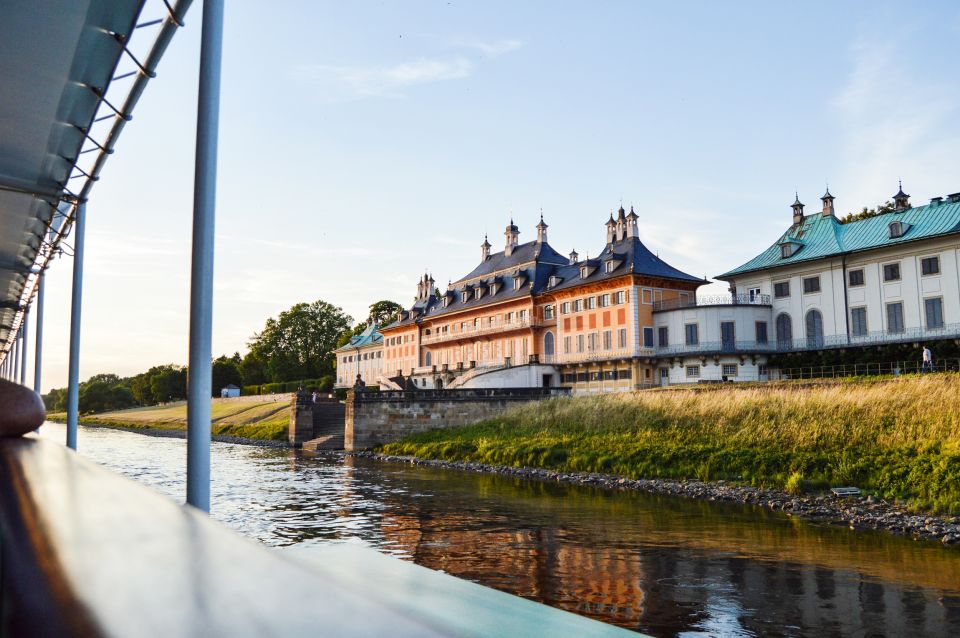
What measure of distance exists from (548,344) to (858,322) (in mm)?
19557

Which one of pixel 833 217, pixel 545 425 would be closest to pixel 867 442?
pixel 545 425

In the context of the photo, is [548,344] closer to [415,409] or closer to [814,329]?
[415,409]

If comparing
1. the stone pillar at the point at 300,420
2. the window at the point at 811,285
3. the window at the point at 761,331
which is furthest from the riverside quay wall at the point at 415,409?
the window at the point at 811,285

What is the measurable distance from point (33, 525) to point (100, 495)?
247 millimetres

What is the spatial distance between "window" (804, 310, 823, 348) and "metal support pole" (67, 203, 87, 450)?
1467 inches

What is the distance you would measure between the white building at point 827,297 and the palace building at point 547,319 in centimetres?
195

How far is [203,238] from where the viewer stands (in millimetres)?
4516

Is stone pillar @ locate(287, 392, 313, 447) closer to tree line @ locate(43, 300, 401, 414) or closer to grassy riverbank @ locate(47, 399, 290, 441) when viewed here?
grassy riverbank @ locate(47, 399, 290, 441)

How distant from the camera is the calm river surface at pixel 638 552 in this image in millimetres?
9289

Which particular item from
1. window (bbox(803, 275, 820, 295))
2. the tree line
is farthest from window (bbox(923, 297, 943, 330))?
the tree line

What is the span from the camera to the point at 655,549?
1308 cm

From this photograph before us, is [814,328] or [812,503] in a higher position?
[814,328]

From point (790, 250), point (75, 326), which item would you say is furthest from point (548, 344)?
point (75, 326)

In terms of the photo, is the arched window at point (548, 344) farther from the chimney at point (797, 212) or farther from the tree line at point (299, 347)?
the tree line at point (299, 347)
